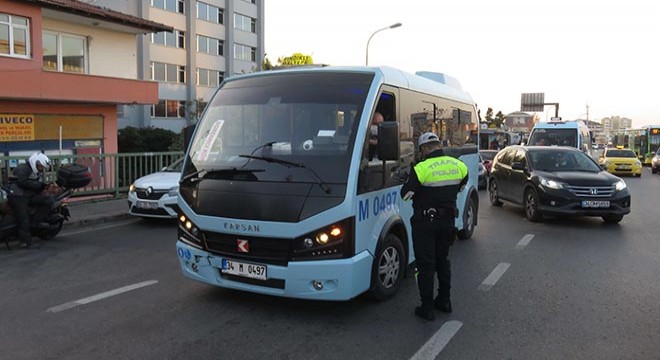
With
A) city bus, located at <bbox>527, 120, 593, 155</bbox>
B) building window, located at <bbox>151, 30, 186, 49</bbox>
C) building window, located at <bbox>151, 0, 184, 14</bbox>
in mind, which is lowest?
city bus, located at <bbox>527, 120, 593, 155</bbox>

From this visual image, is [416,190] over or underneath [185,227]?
over

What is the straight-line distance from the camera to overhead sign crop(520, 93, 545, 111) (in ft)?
203

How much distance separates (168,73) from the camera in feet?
140

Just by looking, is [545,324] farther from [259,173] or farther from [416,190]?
[259,173]

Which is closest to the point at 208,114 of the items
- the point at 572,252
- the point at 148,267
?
the point at 148,267

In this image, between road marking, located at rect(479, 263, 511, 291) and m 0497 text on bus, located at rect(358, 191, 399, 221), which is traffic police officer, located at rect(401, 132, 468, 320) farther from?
road marking, located at rect(479, 263, 511, 291)

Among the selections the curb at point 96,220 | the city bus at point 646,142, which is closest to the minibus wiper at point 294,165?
the curb at point 96,220

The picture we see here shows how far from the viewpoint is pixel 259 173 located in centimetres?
482

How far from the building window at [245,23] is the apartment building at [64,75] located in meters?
28.1

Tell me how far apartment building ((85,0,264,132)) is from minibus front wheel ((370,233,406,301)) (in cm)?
3520

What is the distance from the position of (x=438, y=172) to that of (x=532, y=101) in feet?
209

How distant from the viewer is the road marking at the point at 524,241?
8297mm

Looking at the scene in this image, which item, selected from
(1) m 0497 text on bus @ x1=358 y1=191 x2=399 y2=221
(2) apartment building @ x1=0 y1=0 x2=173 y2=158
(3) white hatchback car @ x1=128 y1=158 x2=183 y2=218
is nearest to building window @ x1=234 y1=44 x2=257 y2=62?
(2) apartment building @ x1=0 y1=0 x2=173 y2=158

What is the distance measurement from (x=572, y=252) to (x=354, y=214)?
489 centimetres
